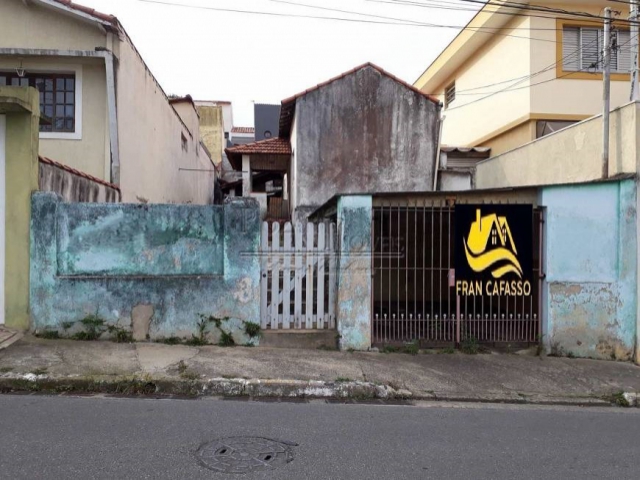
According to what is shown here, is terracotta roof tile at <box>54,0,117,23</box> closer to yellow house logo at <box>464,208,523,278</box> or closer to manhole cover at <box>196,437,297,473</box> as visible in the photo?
yellow house logo at <box>464,208,523,278</box>

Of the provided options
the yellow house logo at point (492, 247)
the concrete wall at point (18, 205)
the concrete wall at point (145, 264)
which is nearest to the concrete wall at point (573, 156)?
the yellow house logo at point (492, 247)

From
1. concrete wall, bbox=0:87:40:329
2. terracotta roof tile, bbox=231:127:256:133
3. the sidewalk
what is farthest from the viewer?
terracotta roof tile, bbox=231:127:256:133

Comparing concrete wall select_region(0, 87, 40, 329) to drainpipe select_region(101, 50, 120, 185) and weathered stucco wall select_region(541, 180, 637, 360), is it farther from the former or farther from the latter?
weathered stucco wall select_region(541, 180, 637, 360)

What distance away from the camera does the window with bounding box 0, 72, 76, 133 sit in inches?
441

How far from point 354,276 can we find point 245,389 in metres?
2.39

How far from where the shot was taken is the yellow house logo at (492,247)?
779 cm

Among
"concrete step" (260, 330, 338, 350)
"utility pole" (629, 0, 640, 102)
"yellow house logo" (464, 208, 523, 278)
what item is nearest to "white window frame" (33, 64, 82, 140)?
"concrete step" (260, 330, 338, 350)

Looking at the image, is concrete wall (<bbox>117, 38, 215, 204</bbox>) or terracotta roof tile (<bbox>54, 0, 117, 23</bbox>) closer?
terracotta roof tile (<bbox>54, 0, 117, 23</bbox>)

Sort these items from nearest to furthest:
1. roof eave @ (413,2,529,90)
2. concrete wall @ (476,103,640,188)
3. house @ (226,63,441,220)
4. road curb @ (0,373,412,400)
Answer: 1. road curb @ (0,373,412,400)
2. concrete wall @ (476,103,640,188)
3. house @ (226,63,441,220)
4. roof eave @ (413,2,529,90)

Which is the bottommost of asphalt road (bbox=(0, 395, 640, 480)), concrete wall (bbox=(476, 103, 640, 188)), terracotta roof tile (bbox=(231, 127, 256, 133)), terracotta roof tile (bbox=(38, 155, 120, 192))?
asphalt road (bbox=(0, 395, 640, 480))

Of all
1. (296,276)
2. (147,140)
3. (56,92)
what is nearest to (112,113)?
(56,92)

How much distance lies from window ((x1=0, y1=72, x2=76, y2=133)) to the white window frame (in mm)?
98

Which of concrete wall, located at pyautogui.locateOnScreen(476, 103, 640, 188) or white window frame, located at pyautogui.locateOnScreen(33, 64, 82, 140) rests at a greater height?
white window frame, located at pyautogui.locateOnScreen(33, 64, 82, 140)

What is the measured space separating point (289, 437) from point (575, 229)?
213 inches
